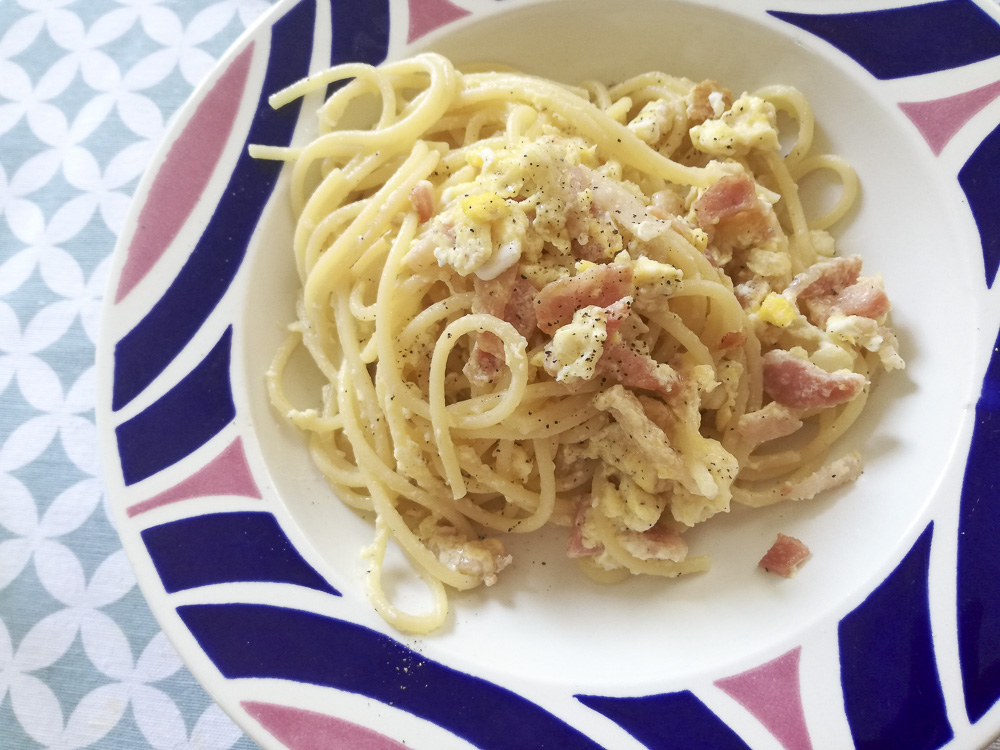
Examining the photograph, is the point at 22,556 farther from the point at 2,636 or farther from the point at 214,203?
the point at 214,203

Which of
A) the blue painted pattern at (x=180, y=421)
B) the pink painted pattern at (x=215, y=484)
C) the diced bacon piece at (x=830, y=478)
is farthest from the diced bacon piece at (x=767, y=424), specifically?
the blue painted pattern at (x=180, y=421)

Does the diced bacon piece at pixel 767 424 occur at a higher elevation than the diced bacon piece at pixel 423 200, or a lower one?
lower

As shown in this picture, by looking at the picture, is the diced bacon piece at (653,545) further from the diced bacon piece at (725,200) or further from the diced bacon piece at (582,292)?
the diced bacon piece at (725,200)

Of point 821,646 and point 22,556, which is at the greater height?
point 22,556

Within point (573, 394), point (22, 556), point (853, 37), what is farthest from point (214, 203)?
point (853, 37)

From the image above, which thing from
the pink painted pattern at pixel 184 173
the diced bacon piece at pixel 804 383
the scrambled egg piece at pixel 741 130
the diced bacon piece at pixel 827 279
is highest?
the pink painted pattern at pixel 184 173

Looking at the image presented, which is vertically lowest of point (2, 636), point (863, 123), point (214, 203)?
point (2, 636)
